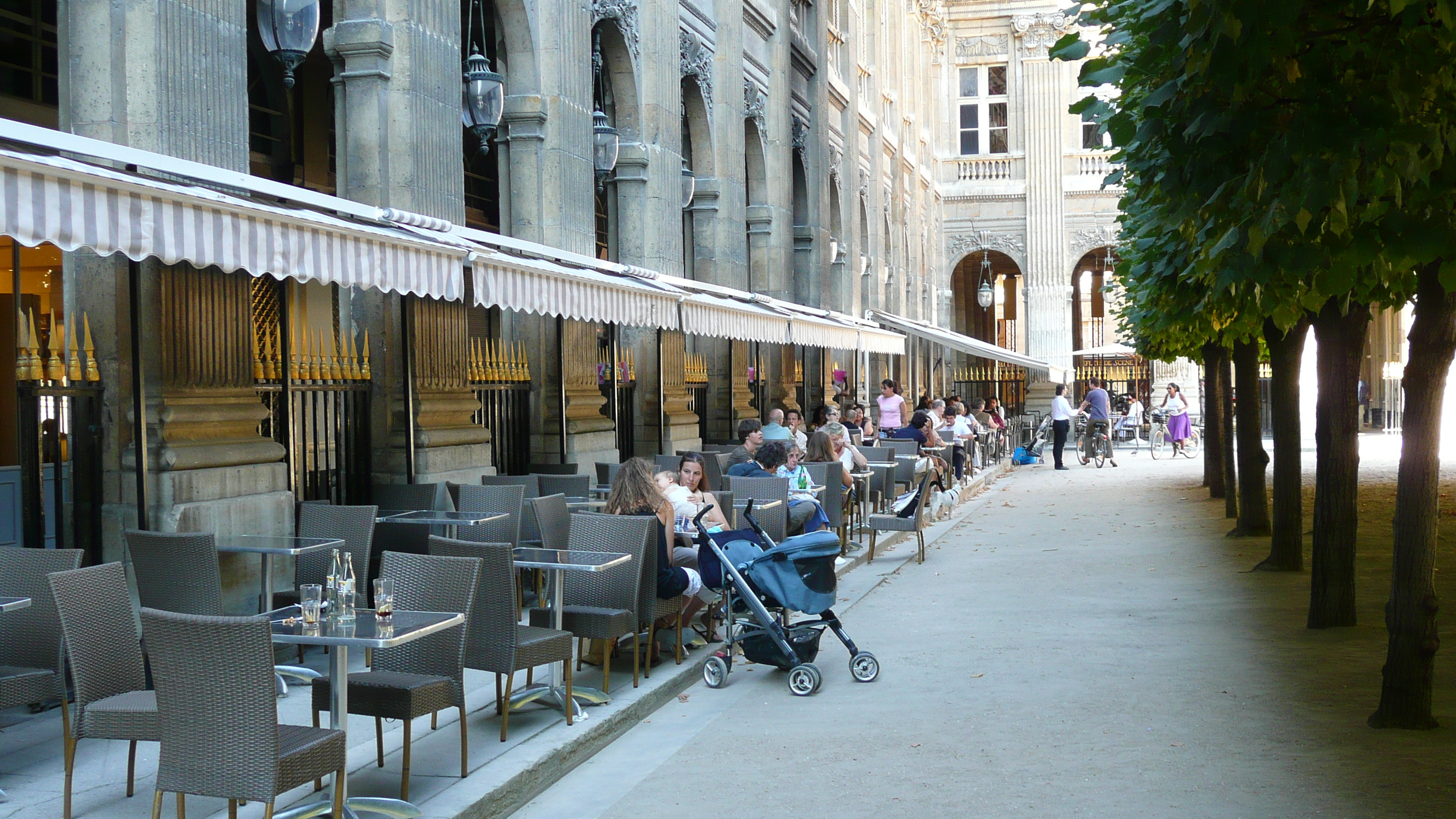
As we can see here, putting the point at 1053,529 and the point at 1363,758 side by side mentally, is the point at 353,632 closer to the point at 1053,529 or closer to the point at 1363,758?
the point at 1363,758

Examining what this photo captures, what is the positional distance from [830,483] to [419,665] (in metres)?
7.18

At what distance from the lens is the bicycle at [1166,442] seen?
30.8 meters

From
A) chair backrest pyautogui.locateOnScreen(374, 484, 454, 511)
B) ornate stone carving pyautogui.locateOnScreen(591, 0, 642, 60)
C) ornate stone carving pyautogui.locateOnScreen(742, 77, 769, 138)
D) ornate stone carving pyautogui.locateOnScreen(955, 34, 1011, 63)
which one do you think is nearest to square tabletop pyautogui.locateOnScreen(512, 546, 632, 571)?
chair backrest pyautogui.locateOnScreen(374, 484, 454, 511)

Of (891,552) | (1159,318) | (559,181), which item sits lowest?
(891,552)

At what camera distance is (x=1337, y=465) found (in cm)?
858

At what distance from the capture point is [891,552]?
557 inches

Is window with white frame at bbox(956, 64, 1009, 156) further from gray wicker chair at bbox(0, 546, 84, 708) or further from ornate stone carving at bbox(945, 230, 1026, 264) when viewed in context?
gray wicker chair at bbox(0, 546, 84, 708)

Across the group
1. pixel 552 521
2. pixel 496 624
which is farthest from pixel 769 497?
pixel 496 624

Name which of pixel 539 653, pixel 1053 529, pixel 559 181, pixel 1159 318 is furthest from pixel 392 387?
pixel 1053 529

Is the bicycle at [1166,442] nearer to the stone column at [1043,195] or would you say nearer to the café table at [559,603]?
the stone column at [1043,195]

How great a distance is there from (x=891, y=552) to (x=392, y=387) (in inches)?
227

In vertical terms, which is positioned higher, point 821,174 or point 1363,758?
point 821,174

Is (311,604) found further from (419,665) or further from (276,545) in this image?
(276,545)

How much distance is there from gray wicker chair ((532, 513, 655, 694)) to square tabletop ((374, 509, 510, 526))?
3.60 feet
